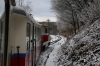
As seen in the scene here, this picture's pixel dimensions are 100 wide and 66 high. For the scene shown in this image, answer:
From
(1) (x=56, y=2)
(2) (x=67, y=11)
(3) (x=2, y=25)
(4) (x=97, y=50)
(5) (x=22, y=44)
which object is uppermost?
(1) (x=56, y=2)

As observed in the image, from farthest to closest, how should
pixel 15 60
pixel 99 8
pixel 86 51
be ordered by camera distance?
pixel 99 8 < pixel 86 51 < pixel 15 60

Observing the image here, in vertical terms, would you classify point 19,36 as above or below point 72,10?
below

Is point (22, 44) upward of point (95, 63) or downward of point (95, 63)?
upward

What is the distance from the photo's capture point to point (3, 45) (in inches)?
98.5

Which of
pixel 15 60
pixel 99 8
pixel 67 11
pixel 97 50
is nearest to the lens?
pixel 15 60

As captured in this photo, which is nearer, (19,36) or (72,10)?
(19,36)

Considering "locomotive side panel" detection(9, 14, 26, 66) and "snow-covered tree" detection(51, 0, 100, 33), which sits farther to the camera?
"snow-covered tree" detection(51, 0, 100, 33)

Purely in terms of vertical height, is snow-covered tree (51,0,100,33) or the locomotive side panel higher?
snow-covered tree (51,0,100,33)

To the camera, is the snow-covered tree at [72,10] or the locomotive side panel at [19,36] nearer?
the locomotive side panel at [19,36]

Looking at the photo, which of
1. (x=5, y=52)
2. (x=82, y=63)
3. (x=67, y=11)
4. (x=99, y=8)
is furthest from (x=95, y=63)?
(x=67, y=11)

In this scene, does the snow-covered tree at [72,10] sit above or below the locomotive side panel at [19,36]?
above

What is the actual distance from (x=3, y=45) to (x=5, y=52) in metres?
0.12

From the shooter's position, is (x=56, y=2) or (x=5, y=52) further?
(x=56, y=2)

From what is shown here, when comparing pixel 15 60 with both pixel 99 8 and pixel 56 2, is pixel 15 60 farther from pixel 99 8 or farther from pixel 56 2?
pixel 56 2
